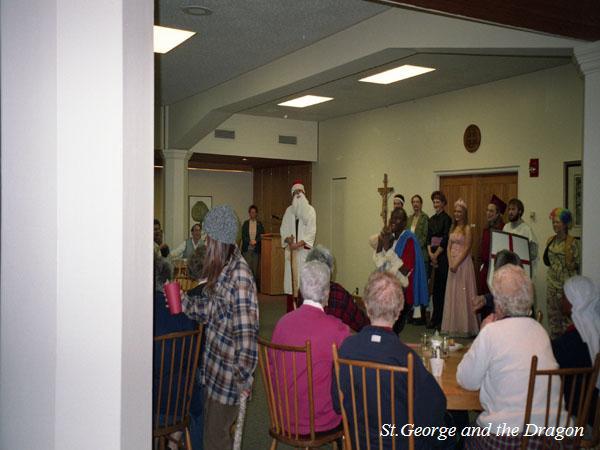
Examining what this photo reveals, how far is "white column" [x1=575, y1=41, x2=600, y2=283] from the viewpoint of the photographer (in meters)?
3.23

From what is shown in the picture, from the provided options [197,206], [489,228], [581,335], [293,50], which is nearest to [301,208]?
[293,50]

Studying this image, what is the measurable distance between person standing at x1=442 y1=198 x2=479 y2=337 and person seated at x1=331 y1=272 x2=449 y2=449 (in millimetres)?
4085

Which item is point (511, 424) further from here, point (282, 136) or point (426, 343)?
point (282, 136)

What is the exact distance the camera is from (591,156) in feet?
10.7

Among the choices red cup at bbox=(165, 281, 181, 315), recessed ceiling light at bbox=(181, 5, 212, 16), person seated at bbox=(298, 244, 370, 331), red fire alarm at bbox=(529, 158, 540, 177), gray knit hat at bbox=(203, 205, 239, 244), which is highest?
recessed ceiling light at bbox=(181, 5, 212, 16)

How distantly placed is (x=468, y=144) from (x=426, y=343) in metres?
4.84

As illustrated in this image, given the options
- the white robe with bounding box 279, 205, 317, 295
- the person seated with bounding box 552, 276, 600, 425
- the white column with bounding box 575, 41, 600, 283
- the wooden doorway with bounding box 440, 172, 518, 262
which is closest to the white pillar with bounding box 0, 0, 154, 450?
the person seated with bounding box 552, 276, 600, 425

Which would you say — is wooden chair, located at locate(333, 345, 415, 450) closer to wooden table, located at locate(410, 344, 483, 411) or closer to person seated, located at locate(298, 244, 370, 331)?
wooden table, located at locate(410, 344, 483, 411)

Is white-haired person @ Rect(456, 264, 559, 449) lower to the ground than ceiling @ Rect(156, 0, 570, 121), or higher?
lower

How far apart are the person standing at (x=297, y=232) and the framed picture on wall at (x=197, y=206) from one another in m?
5.20

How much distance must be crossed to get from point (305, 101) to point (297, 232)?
90.6 inches

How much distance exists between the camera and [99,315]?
1.71 metres

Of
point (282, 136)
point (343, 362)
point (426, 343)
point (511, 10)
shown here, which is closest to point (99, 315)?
point (343, 362)

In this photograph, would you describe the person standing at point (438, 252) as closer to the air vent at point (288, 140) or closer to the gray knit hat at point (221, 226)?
the air vent at point (288, 140)
